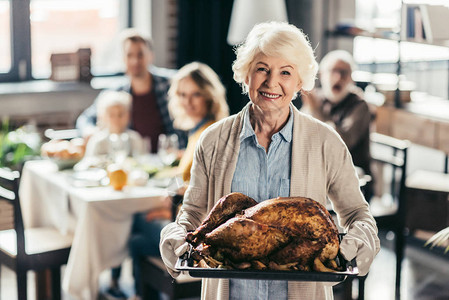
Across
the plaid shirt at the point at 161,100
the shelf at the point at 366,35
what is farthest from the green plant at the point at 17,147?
the shelf at the point at 366,35

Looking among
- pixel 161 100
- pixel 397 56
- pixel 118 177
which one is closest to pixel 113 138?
pixel 118 177

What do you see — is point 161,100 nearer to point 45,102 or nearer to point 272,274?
point 45,102

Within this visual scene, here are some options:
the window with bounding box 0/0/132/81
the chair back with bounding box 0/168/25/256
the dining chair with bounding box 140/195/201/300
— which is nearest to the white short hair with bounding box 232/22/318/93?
the dining chair with bounding box 140/195/201/300

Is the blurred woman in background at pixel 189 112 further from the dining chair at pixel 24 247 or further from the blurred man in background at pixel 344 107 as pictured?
the blurred man in background at pixel 344 107

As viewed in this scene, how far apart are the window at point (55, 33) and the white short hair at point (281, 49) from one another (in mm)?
4102

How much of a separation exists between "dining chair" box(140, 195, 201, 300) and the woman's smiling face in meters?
1.28

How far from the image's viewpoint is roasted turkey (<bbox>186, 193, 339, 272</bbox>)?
1.45 metres

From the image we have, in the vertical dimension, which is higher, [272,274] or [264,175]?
[264,175]

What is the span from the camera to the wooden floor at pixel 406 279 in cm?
392

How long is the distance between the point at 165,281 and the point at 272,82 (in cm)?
171

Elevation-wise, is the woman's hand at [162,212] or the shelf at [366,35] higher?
the shelf at [366,35]

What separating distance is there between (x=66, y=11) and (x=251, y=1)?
7.40 ft

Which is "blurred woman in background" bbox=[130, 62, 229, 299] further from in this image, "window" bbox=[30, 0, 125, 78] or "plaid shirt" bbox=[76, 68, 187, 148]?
"window" bbox=[30, 0, 125, 78]

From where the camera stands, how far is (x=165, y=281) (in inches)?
123
